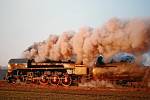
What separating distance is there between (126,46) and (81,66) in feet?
11.9

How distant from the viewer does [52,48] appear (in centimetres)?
2645

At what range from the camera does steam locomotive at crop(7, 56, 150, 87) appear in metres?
22.4

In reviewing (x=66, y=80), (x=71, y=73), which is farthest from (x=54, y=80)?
(x=71, y=73)

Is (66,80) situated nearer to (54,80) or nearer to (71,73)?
(71,73)

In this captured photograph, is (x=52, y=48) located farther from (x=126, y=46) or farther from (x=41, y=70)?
(x=126, y=46)

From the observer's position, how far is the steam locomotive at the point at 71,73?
73.4 feet

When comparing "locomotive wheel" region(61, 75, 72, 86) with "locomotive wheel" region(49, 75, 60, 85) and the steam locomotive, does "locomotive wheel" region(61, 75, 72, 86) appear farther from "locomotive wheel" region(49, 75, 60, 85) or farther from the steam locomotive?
"locomotive wheel" region(49, 75, 60, 85)

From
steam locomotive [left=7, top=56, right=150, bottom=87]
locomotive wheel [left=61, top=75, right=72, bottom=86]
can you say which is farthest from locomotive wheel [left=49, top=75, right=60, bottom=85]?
locomotive wheel [left=61, top=75, right=72, bottom=86]

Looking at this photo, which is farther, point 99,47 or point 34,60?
point 34,60

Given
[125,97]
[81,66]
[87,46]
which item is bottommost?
[125,97]

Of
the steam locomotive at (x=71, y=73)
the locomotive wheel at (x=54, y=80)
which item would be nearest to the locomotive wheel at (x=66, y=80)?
the steam locomotive at (x=71, y=73)

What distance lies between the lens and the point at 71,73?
23.6 metres

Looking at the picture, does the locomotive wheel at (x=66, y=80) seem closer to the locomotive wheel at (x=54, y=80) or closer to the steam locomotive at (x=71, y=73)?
the steam locomotive at (x=71, y=73)

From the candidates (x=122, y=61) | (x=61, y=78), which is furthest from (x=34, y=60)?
(x=122, y=61)
